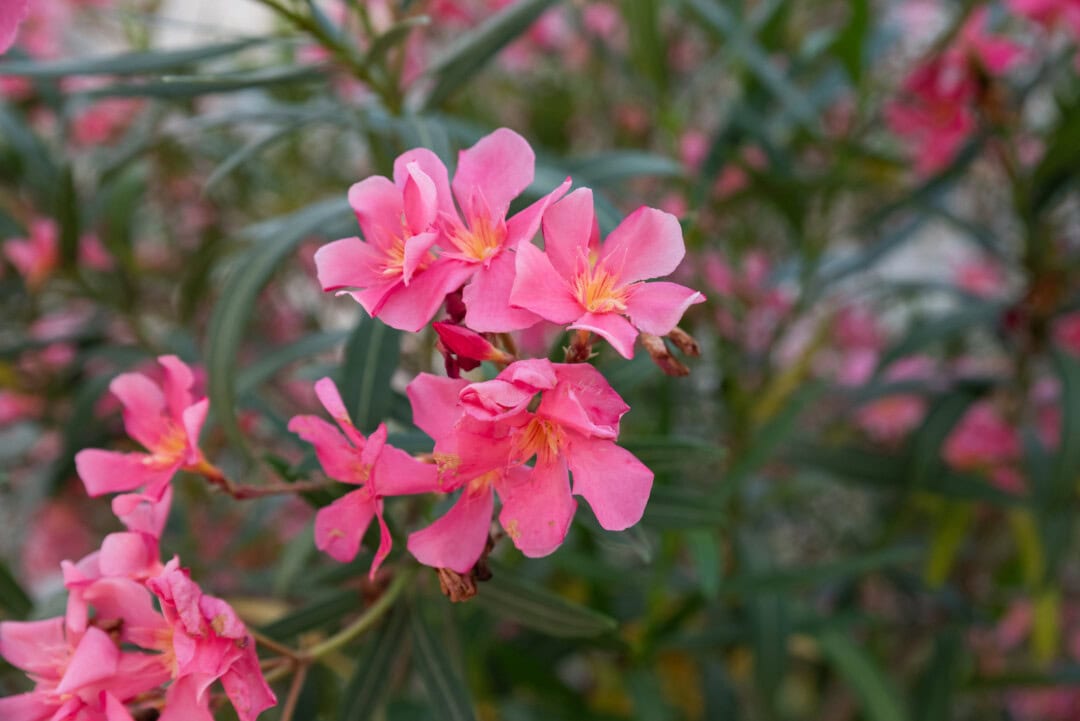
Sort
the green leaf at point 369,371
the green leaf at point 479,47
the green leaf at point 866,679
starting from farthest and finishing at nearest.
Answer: the green leaf at point 866,679 → the green leaf at point 479,47 → the green leaf at point 369,371

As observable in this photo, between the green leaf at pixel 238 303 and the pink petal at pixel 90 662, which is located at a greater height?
the green leaf at pixel 238 303

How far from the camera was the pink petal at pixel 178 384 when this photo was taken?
1.61 ft

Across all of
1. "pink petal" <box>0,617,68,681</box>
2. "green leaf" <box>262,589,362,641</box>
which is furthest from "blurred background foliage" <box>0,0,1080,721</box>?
"pink petal" <box>0,617,68,681</box>

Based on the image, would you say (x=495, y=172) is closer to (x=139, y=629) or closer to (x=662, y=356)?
(x=662, y=356)

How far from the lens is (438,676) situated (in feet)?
1.83

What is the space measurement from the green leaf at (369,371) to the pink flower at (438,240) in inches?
6.3

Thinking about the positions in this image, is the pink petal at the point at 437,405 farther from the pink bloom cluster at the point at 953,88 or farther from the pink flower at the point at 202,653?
the pink bloom cluster at the point at 953,88

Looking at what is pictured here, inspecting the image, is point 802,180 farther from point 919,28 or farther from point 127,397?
point 127,397

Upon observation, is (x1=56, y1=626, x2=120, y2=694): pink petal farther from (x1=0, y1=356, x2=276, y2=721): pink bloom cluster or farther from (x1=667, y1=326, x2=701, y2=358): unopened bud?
(x1=667, y1=326, x2=701, y2=358): unopened bud

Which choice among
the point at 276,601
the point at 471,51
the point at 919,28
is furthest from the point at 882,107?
the point at 276,601

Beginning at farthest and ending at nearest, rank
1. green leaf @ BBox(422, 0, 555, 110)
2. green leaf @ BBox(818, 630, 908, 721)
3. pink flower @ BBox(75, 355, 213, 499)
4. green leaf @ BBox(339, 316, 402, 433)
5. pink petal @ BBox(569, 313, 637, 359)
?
green leaf @ BBox(818, 630, 908, 721) → green leaf @ BBox(422, 0, 555, 110) → green leaf @ BBox(339, 316, 402, 433) → pink flower @ BBox(75, 355, 213, 499) → pink petal @ BBox(569, 313, 637, 359)

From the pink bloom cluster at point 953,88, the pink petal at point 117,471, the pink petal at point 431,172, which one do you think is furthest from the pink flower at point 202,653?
the pink bloom cluster at point 953,88

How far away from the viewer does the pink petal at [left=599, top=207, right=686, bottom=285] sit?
41 centimetres

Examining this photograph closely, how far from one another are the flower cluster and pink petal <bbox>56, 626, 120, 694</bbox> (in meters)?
0.11
